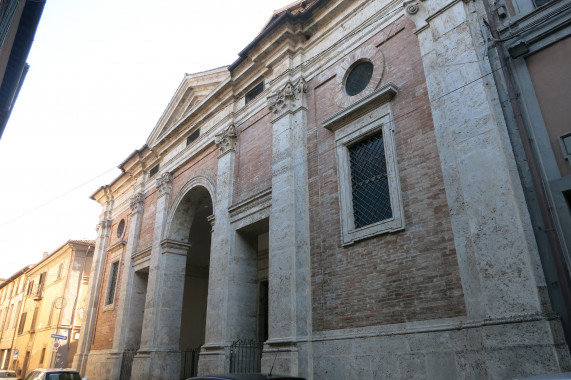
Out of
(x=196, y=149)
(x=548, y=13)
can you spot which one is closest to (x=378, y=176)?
(x=548, y=13)

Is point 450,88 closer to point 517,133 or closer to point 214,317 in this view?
point 517,133

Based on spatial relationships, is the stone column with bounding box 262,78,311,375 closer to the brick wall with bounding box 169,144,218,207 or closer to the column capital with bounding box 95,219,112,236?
the brick wall with bounding box 169,144,218,207

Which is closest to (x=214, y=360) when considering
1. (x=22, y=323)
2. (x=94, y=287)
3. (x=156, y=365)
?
(x=156, y=365)

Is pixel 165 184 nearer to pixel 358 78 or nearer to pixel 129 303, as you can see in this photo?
pixel 129 303

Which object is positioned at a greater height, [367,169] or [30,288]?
[30,288]

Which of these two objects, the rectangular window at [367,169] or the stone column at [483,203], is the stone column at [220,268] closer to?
the rectangular window at [367,169]

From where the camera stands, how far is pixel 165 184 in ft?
49.6

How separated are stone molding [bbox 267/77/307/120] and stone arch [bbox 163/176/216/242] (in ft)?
15.4

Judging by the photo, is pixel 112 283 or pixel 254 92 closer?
pixel 254 92

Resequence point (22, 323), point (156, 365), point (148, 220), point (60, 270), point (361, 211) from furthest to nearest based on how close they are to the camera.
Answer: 1. point (22, 323)
2. point (60, 270)
3. point (148, 220)
4. point (156, 365)
5. point (361, 211)

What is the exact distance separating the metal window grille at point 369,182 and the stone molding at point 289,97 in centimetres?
218

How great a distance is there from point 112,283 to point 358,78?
13686 millimetres

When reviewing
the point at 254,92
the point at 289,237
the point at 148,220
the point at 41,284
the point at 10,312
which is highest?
the point at 254,92

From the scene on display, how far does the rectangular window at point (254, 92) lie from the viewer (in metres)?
11.9
